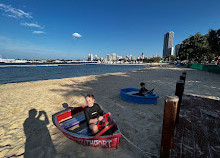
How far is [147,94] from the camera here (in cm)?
736

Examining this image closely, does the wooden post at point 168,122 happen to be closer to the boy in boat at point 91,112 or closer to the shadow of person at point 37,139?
the boy in boat at point 91,112

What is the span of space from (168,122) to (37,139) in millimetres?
4745

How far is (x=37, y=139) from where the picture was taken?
13.4ft

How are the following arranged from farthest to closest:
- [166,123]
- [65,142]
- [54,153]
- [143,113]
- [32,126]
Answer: [143,113] → [32,126] → [65,142] → [54,153] → [166,123]

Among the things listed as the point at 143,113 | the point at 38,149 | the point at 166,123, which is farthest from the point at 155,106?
the point at 38,149

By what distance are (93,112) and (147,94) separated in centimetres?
479

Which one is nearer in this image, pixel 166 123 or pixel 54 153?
pixel 166 123

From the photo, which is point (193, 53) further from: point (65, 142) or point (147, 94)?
point (65, 142)

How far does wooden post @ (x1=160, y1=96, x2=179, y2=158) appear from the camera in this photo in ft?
6.94

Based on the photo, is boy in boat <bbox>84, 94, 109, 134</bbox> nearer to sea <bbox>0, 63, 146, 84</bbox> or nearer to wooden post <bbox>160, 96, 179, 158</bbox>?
wooden post <bbox>160, 96, 179, 158</bbox>

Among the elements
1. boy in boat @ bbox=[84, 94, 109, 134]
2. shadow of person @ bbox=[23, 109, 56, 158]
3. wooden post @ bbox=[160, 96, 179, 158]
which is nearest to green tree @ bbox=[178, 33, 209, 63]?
wooden post @ bbox=[160, 96, 179, 158]

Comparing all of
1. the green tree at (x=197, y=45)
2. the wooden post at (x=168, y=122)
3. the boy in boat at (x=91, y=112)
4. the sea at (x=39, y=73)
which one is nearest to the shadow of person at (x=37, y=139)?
the boy in boat at (x=91, y=112)

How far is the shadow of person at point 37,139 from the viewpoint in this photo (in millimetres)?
3424

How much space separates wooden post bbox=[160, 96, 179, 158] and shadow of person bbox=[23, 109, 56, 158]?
3378 mm
